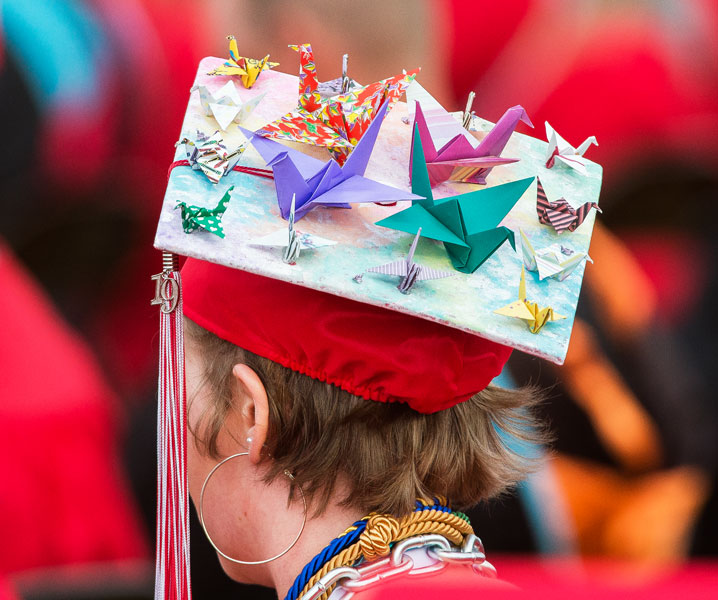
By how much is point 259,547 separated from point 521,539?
92 cm

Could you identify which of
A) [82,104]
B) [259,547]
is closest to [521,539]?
[259,547]

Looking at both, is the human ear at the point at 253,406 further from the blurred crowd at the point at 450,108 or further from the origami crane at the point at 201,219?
the blurred crowd at the point at 450,108

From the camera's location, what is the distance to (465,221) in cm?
66

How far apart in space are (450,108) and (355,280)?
0.96 meters

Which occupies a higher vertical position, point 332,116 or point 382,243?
point 332,116

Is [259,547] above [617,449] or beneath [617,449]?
above

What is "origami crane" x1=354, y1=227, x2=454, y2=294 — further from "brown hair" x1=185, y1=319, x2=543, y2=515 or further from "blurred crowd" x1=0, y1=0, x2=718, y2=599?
"blurred crowd" x1=0, y1=0, x2=718, y2=599

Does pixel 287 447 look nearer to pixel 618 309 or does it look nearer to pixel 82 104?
pixel 82 104

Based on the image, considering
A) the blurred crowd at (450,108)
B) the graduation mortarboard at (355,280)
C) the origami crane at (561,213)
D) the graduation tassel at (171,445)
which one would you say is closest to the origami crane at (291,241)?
the graduation mortarboard at (355,280)

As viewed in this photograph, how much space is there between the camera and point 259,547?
2.53 ft

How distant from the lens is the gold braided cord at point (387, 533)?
696 mm

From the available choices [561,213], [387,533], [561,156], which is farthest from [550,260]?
[387,533]

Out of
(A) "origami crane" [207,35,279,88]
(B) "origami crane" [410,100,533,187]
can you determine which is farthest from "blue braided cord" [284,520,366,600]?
(A) "origami crane" [207,35,279,88]

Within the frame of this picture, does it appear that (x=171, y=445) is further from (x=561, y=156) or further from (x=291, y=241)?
(x=561, y=156)
